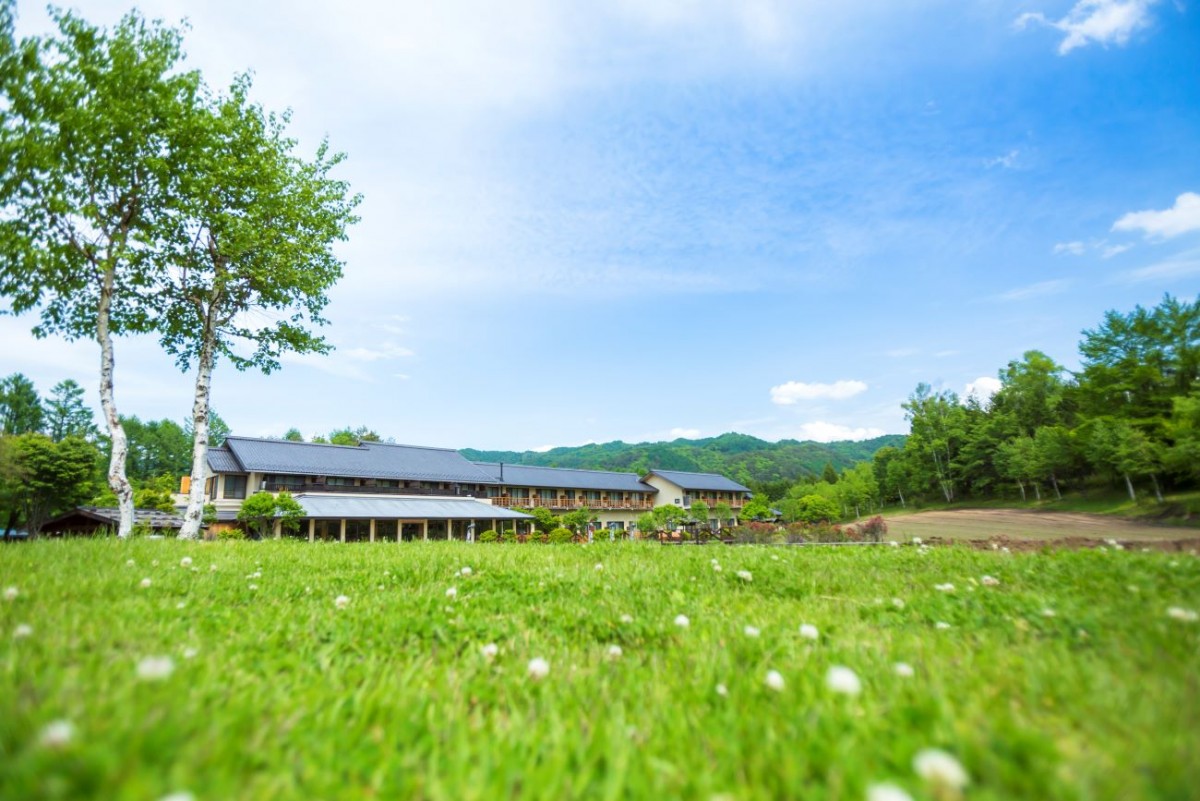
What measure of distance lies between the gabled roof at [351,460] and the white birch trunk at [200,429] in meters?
23.4

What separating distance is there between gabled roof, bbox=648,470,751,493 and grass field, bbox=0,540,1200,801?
5449 centimetres

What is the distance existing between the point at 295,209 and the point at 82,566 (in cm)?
1103

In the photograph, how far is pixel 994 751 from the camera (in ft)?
4.21

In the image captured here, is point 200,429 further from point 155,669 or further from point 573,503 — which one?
point 573,503

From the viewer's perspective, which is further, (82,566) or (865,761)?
(82,566)

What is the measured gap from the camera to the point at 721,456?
115m

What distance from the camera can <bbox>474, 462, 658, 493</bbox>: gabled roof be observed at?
47938mm

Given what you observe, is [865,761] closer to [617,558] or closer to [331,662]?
[331,662]

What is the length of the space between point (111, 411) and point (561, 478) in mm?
42552

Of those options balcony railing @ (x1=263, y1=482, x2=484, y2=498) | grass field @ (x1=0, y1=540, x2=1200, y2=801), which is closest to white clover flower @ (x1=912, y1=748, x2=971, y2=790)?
grass field @ (x1=0, y1=540, x2=1200, y2=801)

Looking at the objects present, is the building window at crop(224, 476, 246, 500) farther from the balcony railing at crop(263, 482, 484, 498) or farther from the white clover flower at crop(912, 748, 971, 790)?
the white clover flower at crop(912, 748, 971, 790)

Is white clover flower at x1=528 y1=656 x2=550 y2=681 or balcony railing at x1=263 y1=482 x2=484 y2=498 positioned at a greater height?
balcony railing at x1=263 y1=482 x2=484 y2=498

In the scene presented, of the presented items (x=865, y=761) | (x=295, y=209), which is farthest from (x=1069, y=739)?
(x=295, y=209)

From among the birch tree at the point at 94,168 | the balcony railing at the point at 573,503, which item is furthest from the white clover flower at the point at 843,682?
the balcony railing at the point at 573,503
